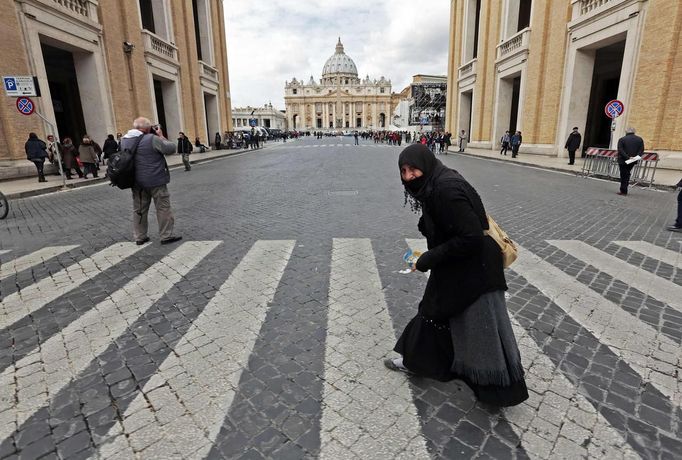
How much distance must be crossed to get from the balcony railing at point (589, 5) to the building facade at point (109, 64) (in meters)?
23.4

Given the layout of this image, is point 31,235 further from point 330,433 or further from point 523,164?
point 523,164

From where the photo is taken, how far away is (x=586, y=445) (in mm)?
2156

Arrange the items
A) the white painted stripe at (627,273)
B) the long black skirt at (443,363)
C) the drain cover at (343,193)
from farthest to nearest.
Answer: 1. the drain cover at (343,193)
2. the white painted stripe at (627,273)
3. the long black skirt at (443,363)

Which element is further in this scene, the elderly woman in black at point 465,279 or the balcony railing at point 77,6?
the balcony railing at point 77,6

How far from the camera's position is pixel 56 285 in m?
4.46

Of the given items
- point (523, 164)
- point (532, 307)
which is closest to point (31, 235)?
point (532, 307)

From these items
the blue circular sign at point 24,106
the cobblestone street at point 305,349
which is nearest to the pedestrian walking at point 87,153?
the blue circular sign at point 24,106

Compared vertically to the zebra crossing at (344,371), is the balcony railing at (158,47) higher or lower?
higher

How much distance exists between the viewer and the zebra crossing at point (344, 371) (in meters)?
2.21

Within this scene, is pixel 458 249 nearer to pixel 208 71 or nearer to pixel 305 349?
pixel 305 349

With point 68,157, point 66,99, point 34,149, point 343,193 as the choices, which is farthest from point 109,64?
point 343,193

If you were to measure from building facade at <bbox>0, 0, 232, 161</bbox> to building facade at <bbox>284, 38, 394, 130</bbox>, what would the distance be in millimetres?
129421

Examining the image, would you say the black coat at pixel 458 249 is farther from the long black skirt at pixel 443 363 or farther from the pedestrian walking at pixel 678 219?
the pedestrian walking at pixel 678 219

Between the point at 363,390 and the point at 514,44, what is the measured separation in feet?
97.6
